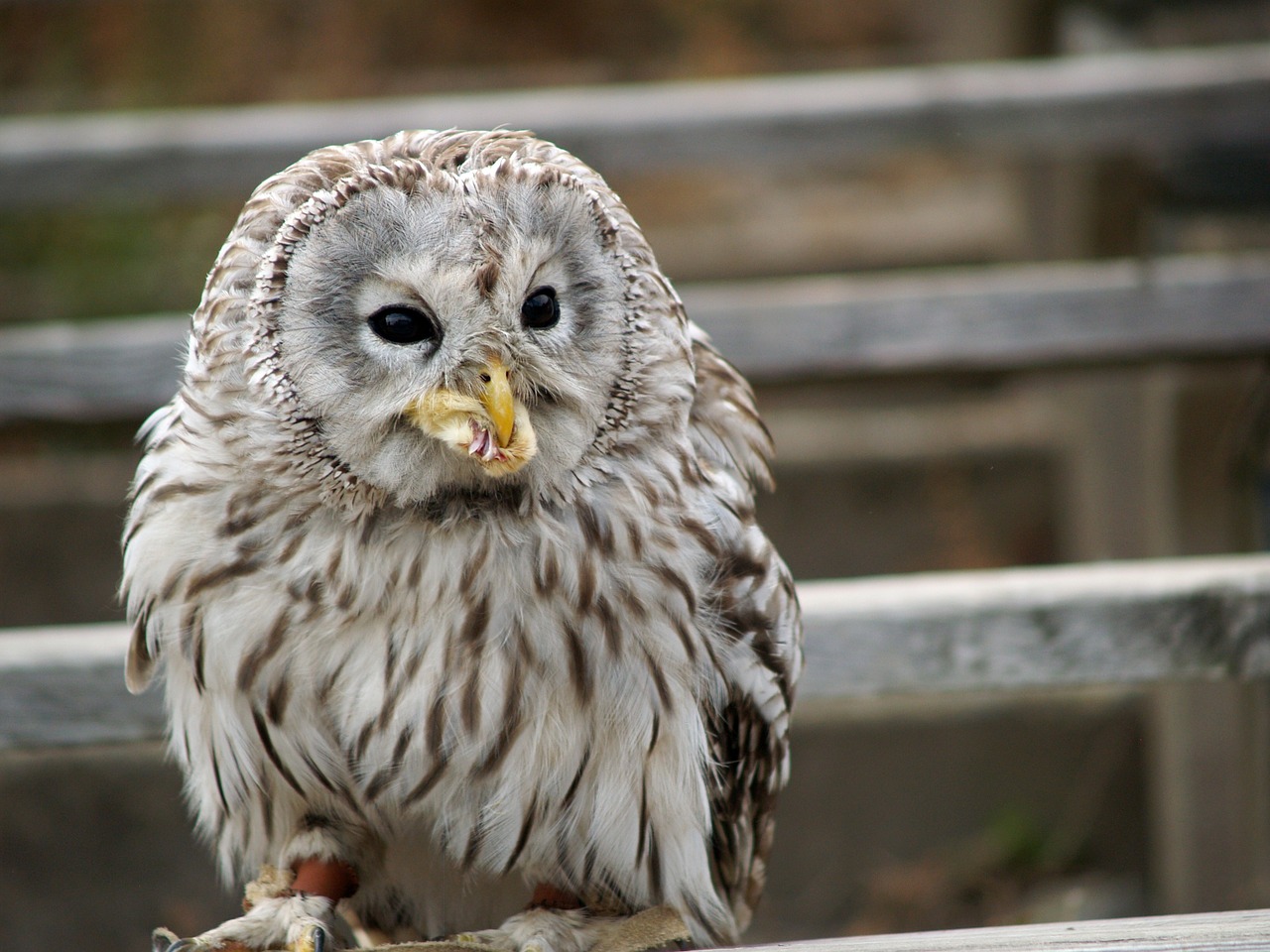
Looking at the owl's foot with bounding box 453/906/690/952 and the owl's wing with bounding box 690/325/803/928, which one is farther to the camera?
the owl's wing with bounding box 690/325/803/928

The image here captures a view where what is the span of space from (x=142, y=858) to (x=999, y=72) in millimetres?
3134

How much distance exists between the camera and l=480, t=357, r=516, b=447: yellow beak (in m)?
1.50

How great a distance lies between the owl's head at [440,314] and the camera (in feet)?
4.97

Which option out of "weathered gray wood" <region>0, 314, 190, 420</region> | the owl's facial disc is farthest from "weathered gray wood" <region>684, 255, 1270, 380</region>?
the owl's facial disc

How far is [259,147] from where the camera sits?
3797 mm

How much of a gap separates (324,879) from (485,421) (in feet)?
2.37

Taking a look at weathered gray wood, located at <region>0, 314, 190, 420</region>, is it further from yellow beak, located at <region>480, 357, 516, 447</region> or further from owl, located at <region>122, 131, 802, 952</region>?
yellow beak, located at <region>480, 357, 516, 447</region>

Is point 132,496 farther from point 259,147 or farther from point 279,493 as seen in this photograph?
point 259,147

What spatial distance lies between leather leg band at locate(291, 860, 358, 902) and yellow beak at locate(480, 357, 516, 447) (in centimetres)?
71

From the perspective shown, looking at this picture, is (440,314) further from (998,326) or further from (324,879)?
(998,326)

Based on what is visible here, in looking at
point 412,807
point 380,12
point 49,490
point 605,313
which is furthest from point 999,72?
point 380,12

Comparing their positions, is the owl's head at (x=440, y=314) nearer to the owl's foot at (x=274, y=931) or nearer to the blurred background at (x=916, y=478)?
the owl's foot at (x=274, y=931)

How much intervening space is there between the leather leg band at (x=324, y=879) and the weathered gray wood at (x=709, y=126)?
7.65 ft

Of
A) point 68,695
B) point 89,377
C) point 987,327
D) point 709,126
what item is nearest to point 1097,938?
point 68,695
